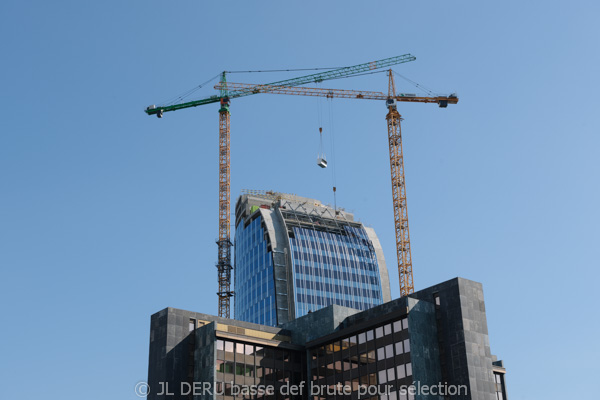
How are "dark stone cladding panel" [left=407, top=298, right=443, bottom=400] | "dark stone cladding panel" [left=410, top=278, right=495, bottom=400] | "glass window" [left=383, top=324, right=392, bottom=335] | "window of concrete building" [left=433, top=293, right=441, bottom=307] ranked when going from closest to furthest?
"dark stone cladding panel" [left=410, top=278, right=495, bottom=400] → "dark stone cladding panel" [left=407, top=298, right=443, bottom=400] → "window of concrete building" [left=433, top=293, right=441, bottom=307] → "glass window" [left=383, top=324, right=392, bottom=335]

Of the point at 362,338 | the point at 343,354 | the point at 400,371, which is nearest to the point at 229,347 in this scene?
the point at 343,354

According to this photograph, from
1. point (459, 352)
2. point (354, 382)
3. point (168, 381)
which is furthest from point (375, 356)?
point (168, 381)

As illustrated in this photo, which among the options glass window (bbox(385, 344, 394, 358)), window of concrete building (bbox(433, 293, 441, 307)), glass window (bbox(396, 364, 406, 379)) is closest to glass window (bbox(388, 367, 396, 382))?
glass window (bbox(396, 364, 406, 379))

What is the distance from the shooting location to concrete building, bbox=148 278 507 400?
343 ft

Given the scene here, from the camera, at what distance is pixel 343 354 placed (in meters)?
116

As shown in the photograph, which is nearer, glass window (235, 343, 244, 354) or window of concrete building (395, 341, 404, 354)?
window of concrete building (395, 341, 404, 354)

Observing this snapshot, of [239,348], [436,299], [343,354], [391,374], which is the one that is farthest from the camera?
[343,354]

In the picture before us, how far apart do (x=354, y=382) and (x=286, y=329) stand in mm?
17246

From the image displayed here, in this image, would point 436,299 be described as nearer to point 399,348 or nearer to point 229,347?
point 399,348

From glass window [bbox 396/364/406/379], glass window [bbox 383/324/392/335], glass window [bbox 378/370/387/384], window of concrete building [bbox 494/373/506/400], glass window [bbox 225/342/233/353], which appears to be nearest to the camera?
glass window [bbox 396/364/406/379]

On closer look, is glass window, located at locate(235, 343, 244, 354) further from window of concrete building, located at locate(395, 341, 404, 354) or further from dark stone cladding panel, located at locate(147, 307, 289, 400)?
window of concrete building, located at locate(395, 341, 404, 354)

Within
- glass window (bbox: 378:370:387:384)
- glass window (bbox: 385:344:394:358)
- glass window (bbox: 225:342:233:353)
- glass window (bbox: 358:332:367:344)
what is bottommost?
glass window (bbox: 378:370:387:384)

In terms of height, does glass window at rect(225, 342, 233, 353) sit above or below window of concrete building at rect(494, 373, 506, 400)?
above

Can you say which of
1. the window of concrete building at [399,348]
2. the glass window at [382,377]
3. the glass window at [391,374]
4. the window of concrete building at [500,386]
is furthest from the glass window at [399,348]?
the window of concrete building at [500,386]
